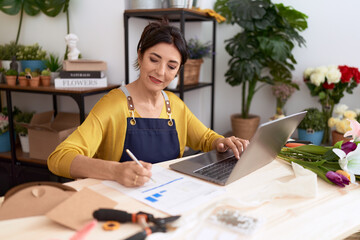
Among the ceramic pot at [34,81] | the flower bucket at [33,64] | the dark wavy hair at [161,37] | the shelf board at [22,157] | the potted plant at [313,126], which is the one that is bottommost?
the shelf board at [22,157]

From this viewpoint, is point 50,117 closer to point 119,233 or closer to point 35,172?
point 35,172

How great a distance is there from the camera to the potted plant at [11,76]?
8.46 feet

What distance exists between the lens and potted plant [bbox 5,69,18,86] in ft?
8.46

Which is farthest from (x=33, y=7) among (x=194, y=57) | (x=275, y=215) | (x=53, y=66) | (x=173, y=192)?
(x=275, y=215)

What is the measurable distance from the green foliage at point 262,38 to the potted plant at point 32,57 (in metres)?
1.57

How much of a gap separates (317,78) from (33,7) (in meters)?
2.40

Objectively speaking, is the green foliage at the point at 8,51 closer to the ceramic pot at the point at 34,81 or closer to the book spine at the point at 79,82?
the ceramic pot at the point at 34,81

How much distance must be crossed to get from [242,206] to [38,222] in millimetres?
521

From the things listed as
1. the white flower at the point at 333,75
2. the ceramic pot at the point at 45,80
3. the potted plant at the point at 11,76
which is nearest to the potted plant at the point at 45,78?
the ceramic pot at the point at 45,80

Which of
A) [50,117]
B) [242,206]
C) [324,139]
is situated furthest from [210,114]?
[242,206]

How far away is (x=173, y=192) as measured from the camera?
1.02 metres

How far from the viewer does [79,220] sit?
81 cm

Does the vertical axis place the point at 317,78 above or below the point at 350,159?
above

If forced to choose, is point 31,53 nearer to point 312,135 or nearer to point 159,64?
point 159,64
